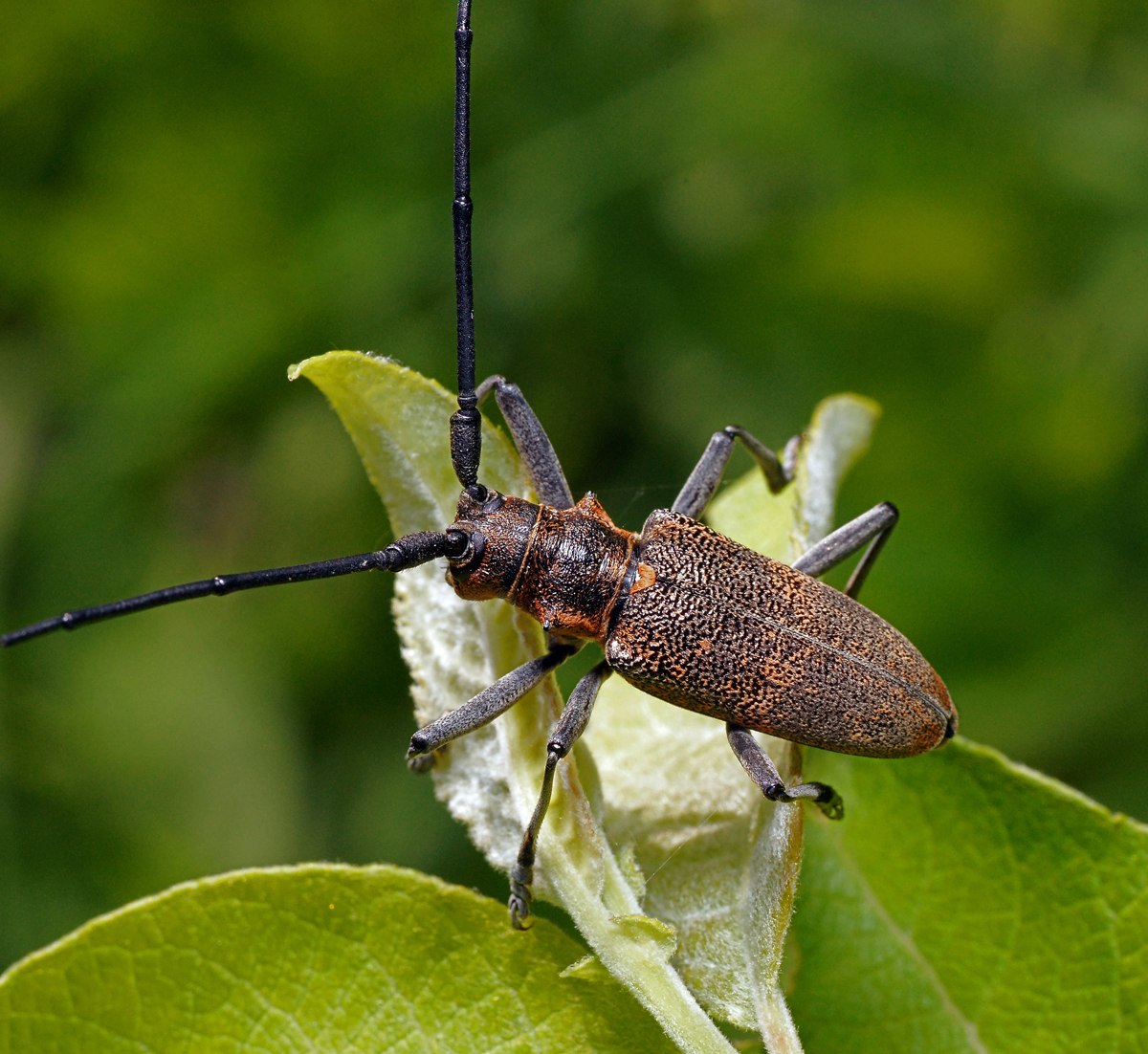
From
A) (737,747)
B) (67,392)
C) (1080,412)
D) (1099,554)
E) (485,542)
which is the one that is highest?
(67,392)

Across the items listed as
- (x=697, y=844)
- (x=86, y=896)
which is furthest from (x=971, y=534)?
(x=86, y=896)

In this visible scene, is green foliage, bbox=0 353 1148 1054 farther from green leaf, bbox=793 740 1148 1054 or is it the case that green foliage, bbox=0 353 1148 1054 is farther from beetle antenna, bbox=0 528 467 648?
beetle antenna, bbox=0 528 467 648

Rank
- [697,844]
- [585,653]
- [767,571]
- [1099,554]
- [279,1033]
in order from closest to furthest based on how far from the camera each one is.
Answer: [279,1033], [697,844], [767,571], [585,653], [1099,554]

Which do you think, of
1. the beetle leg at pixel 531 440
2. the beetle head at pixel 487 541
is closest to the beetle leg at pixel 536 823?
the beetle head at pixel 487 541

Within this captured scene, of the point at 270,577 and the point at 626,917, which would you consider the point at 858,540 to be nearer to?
the point at 270,577

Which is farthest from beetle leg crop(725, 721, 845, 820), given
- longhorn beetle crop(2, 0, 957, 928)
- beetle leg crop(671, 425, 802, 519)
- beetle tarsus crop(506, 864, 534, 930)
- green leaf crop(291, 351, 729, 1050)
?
beetle leg crop(671, 425, 802, 519)

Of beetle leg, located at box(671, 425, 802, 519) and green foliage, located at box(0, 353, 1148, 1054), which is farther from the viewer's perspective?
beetle leg, located at box(671, 425, 802, 519)

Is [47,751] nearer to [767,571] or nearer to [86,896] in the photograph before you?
[86,896]
